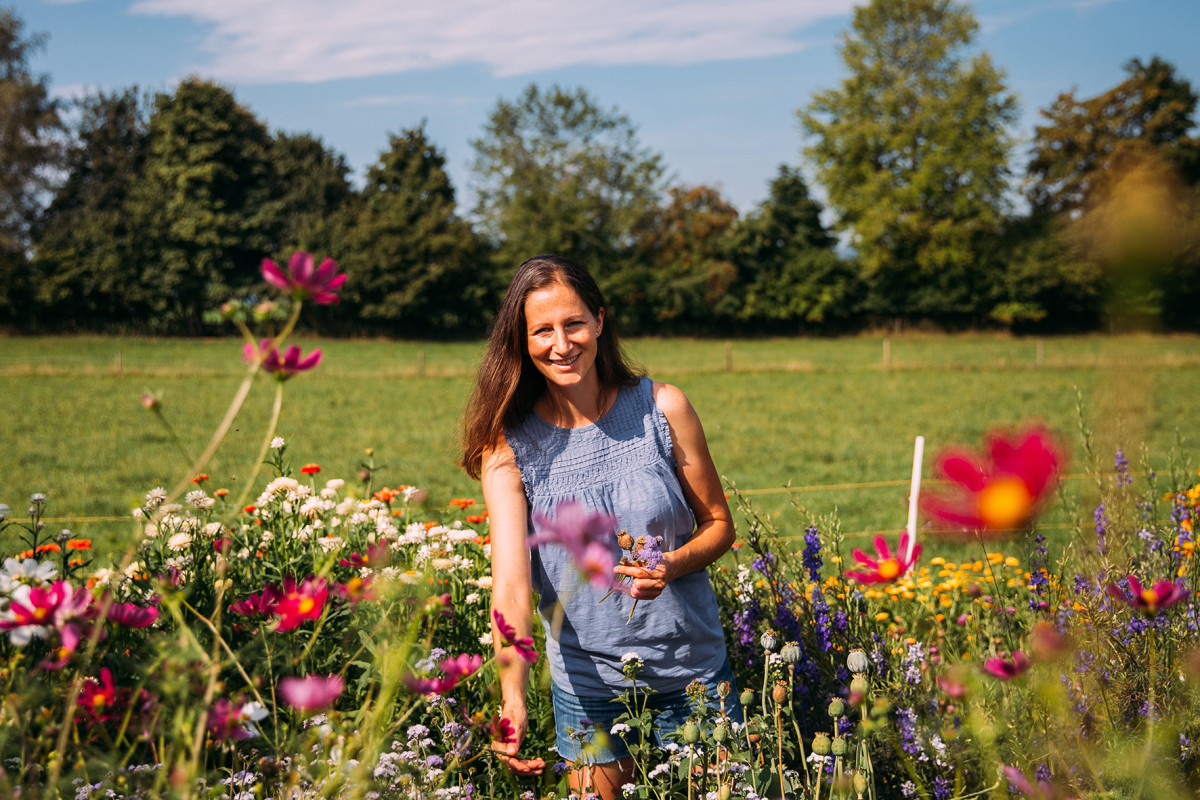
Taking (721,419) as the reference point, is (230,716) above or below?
above

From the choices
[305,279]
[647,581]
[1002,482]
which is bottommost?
[647,581]

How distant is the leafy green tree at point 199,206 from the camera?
38250 mm

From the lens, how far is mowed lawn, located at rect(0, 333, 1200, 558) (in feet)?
19.4

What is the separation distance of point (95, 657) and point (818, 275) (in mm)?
39453

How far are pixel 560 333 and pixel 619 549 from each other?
0.57 meters

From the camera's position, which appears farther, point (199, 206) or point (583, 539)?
point (199, 206)

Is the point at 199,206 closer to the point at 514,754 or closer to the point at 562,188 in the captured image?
the point at 562,188

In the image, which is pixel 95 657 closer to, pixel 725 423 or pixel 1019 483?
pixel 1019 483

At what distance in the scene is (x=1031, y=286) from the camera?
36.9 metres

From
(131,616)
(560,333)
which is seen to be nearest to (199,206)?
(560,333)

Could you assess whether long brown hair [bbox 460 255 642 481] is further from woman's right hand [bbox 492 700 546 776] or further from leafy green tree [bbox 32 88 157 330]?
leafy green tree [bbox 32 88 157 330]

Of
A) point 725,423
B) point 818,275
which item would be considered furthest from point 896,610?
point 818,275

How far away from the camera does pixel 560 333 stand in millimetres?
2230

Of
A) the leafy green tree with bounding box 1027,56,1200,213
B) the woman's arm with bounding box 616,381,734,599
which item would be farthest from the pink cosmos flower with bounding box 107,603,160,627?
the leafy green tree with bounding box 1027,56,1200,213
